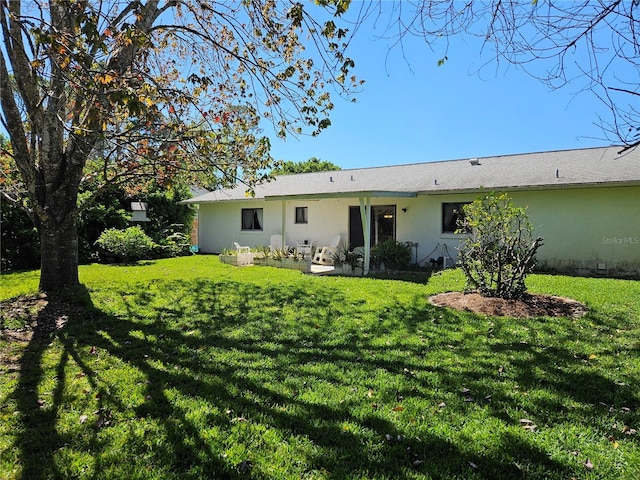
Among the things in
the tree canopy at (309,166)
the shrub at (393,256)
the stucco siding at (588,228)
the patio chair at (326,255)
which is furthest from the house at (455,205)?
the tree canopy at (309,166)

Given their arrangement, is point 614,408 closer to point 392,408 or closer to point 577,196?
point 392,408

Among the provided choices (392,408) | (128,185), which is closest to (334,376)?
(392,408)

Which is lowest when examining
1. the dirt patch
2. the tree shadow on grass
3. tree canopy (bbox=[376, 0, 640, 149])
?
the tree shadow on grass

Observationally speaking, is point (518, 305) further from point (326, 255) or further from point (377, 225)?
point (326, 255)

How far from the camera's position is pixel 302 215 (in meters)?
18.0

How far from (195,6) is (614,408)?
1021 centimetres

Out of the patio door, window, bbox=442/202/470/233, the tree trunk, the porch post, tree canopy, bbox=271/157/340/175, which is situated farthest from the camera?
tree canopy, bbox=271/157/340/175

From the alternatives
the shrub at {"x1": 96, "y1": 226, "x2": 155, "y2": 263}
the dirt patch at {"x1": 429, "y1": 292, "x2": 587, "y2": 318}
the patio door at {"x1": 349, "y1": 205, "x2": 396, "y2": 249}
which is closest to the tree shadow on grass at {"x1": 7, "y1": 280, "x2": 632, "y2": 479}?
the dirt patch at {"x1": 429, "y1": 292, "x2": 587, "y2": 318}

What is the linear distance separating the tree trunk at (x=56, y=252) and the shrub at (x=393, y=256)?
8.75m

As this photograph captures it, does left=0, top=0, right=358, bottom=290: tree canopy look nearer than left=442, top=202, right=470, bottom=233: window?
Yes

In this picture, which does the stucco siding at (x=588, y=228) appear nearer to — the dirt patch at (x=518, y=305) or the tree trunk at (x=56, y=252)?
the dirt patch at (x=518, y=305)

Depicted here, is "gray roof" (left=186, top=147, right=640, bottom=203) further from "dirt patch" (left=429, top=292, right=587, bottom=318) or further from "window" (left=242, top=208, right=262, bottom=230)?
"dirt patch" (left=429, top=292, right=587, bottom=318)

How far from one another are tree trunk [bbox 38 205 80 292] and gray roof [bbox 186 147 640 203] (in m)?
7.18

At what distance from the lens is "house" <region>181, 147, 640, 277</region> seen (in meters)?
11.5
